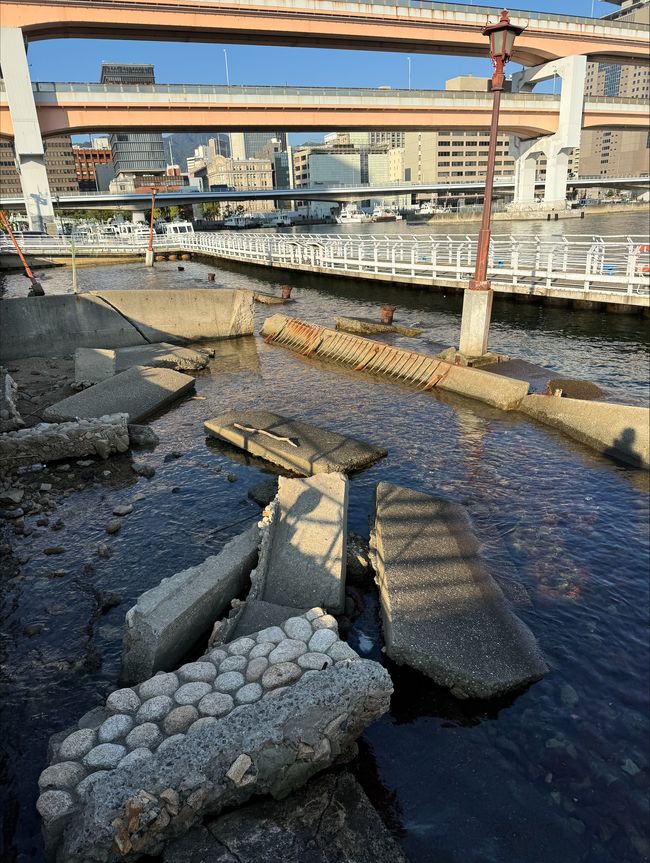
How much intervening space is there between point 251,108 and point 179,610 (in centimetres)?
7411

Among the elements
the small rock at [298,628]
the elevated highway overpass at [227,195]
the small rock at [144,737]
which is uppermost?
the elevated highway overpass at [227,195]

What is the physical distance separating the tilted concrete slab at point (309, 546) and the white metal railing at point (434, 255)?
17.4 metres

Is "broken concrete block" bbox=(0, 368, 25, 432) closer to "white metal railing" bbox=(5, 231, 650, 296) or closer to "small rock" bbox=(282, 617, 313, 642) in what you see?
"small rock" bbox=(282, 617, 313, 642)

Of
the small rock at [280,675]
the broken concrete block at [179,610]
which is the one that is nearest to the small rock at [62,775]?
the broken concrete block at [179,610]

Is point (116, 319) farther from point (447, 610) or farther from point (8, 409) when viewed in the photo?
point (447, 610)

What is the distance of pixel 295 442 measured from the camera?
1104 centimetres

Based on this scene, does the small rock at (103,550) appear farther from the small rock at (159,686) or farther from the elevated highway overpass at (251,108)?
the elevated highway overpass at (251,108)

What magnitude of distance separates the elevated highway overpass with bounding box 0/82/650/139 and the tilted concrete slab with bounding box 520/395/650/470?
221 ft

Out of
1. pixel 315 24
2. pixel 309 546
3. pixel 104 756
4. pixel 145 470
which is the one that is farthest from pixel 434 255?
pixel 315 24

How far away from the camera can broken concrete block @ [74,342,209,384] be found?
1573cm

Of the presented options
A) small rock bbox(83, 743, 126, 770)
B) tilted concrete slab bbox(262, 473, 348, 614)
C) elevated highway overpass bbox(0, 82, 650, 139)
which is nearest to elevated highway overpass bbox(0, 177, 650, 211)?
elevated highway overpass bbox(0, 82, 650, 139)

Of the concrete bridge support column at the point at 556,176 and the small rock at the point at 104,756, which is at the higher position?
the concrete bridge support column at the point at 556,176

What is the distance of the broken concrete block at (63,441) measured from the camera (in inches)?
430

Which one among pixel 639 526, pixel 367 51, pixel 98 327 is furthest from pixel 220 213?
pixel 639 526
